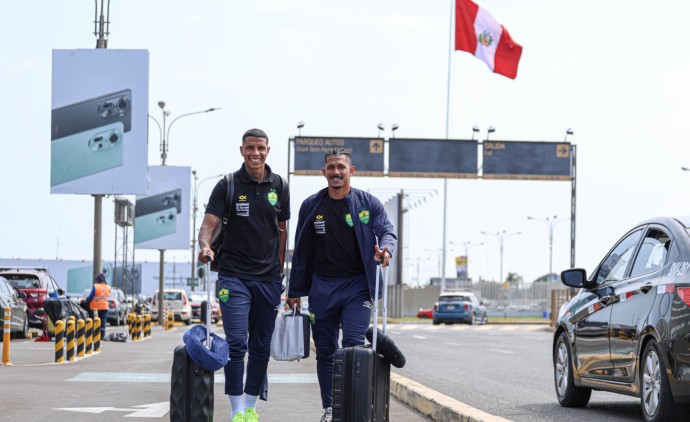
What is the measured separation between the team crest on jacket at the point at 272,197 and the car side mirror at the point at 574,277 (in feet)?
9.96

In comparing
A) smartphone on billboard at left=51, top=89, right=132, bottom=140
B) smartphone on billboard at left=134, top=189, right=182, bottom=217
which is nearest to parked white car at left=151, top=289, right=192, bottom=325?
smartphone on billboard at left=134, top=189, right=182, bottom=217

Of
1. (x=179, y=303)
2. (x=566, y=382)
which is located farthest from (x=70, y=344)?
(x=179, y=303)

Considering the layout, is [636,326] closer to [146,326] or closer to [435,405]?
[435,405]

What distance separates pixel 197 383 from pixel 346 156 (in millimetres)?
1896

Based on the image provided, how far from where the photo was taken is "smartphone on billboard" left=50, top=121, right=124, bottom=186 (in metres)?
34.1

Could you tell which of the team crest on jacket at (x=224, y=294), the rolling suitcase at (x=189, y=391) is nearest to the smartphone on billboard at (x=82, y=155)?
the team crest on jacket at (x=224, y=294)

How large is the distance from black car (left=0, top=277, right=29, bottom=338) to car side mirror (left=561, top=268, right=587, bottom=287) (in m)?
17.1

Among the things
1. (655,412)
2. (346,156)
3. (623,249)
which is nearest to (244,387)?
(346,156)

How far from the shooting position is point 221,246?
339 inches

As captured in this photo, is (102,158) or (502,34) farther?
(502,34)

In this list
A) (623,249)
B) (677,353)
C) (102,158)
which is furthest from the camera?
(102,158)

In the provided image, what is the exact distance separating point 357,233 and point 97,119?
87.1ft

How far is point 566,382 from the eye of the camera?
11344mm

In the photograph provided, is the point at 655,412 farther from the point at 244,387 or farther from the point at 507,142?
the point at 507,142
